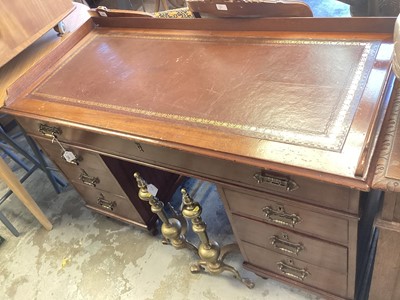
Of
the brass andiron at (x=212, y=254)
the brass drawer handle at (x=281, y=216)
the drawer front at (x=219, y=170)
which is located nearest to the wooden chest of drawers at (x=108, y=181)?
the drawer front at (x=219, y=170)

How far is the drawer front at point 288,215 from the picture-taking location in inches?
37.5

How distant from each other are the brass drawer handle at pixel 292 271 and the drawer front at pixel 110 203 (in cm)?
72

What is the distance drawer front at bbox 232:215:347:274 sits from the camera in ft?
3.48

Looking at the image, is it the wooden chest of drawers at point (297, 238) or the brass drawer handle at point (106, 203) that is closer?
the wooden chest of drawers at point (297, 238)

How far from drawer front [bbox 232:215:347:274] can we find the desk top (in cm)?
36

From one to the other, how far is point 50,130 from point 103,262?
2.47ft

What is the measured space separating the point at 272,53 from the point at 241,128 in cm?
35

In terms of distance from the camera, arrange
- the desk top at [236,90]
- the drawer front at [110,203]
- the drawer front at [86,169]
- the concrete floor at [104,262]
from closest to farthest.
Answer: the desk top at [236,90]
the drawer front at [86,169]
the concrete floor at [104,262]
the drawer front at [110,203]

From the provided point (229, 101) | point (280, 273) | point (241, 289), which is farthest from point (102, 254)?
point (229, 101)

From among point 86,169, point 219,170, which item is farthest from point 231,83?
point 86,169

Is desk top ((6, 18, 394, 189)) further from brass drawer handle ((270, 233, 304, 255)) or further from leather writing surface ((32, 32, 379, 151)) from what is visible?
brass drawer handle ((270, 233, 304, 255))

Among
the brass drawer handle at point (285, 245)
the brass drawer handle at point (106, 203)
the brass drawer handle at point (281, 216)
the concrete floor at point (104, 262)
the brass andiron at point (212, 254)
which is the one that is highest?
the brass drawer handle at point (281, 216)

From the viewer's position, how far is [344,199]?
841mm

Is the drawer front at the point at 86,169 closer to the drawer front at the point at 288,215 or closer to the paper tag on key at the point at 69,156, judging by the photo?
the paper tag on key at the point at 69,156
